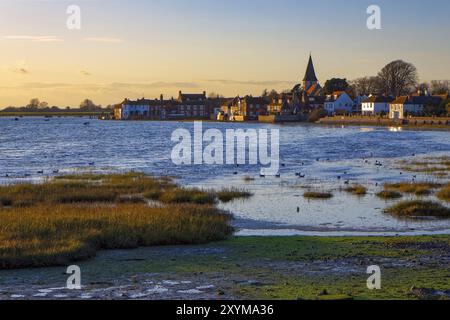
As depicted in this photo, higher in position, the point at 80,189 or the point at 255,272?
the point at 80,189

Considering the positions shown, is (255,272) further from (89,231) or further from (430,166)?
(430,166)

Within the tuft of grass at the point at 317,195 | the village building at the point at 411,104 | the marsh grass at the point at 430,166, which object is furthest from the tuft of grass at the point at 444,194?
the village building at the point at 411,104

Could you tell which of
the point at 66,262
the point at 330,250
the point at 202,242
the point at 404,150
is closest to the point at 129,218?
the point at 202,242

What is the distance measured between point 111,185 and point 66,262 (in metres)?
20.7

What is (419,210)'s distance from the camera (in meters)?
30.2

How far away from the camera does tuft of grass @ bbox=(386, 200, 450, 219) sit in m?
29.7

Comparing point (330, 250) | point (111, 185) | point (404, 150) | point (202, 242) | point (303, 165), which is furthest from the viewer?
point (404, 150)

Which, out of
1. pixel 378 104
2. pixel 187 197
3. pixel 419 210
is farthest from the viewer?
pixel 378 104

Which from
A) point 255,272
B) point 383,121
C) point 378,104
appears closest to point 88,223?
point 255,272

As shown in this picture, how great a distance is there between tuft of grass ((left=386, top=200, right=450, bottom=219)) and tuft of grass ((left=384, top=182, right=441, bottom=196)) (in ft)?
19.5

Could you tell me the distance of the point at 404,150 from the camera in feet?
262

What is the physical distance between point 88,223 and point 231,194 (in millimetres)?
13468

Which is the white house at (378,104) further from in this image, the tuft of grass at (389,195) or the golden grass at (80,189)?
the tuft of grass at (389,195)
